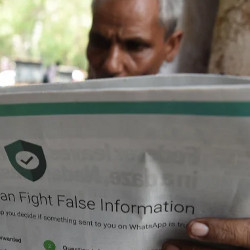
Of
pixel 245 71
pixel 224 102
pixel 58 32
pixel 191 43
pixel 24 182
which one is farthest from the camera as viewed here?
pixel 58 32

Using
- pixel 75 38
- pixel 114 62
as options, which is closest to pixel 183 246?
pixel 114 62

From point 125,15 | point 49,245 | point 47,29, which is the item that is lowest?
point 47,29

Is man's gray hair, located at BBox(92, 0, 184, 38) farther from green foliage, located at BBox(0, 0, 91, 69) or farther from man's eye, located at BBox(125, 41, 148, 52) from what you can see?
green foliage, located at BBox(0, 0, 91, 69)

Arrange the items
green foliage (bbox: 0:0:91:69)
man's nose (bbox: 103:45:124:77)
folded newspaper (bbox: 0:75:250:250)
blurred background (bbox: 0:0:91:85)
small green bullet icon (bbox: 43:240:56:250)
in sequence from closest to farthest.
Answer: folded newspaper (bbox: 0:75:250:250) < small green bullet icon (bbox: 43:240:56:250) < man's nose (bbox: 103:45:124:77) < blurred background (bbox: 0:0:91:85) < green foliage (bbox: 0:0:91:69)

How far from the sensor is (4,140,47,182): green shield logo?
49 centimetres

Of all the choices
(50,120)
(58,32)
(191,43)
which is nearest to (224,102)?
(50,120)

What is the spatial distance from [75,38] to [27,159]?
1242 centimetres

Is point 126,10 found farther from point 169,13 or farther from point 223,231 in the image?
point 223,231

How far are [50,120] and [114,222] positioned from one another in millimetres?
161

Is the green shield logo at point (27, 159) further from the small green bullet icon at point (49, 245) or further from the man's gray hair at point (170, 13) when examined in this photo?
the man's gray hair at point (170, 13)

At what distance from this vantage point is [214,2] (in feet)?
4.01

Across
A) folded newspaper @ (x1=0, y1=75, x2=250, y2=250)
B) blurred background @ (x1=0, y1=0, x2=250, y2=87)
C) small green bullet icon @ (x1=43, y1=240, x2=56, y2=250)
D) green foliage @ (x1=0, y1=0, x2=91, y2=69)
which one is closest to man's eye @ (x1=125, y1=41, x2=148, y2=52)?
blurred background @ (x1=0, y1=0, x2=250, y2=87)

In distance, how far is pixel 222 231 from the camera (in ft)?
1.47

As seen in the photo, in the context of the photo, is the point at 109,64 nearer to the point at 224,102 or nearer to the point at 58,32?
the point at 224,102
